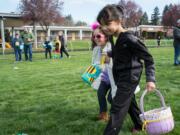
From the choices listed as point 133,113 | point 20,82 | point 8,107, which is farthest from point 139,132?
point 20,82

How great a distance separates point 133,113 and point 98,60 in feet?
3.30

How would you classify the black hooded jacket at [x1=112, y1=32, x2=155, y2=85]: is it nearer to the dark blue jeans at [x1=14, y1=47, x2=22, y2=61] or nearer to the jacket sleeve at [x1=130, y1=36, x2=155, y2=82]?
the jacket sleeve at [x1=130, y1=36, x2=155, y2=82]

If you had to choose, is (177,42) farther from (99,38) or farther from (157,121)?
(157,121)

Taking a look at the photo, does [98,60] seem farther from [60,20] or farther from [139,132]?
[60,20]

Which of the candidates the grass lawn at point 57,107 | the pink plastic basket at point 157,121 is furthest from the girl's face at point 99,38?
the pink plastic basket at point 157,121

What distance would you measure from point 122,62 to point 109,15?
55 centimetres

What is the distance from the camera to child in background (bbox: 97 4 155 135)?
11.5ft

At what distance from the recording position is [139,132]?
4.50m

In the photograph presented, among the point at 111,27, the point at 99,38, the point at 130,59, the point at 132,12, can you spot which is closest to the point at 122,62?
the point at 130,59

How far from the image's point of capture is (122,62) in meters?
3.67

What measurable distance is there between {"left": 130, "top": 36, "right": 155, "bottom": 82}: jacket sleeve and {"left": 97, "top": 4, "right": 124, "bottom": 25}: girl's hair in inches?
10.8

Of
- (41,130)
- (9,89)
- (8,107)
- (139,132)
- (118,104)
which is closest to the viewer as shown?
(118,104)

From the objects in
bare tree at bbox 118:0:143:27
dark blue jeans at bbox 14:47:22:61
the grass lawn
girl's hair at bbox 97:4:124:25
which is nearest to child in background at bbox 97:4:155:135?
girl's hair at bbox 97:4:124:25

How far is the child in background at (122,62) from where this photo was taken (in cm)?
350
